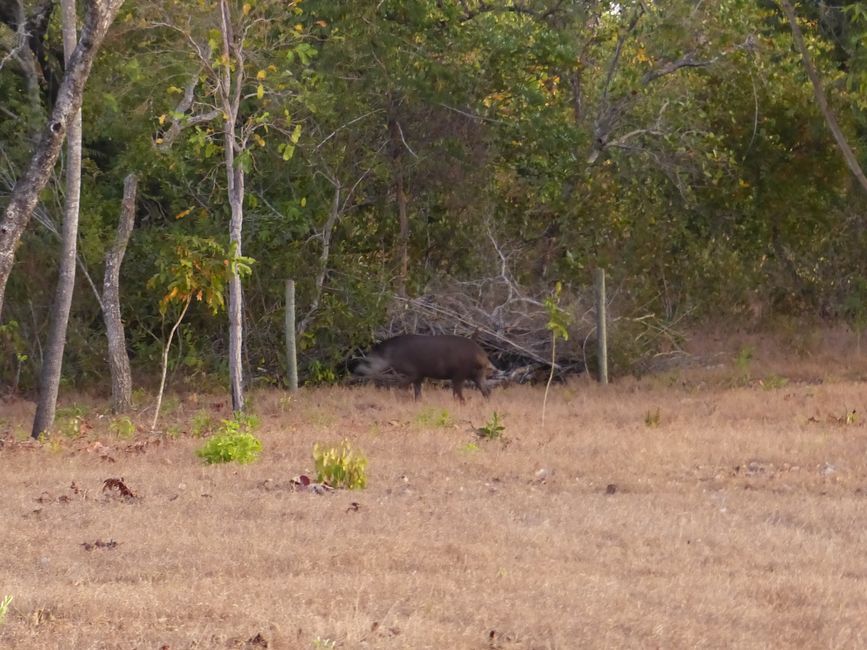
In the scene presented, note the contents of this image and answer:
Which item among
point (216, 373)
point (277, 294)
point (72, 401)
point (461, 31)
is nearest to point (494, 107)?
point (461, 31)

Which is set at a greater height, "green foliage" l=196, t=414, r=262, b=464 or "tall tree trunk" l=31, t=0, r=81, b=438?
"tall tree trunk" l=31, t=0, r=81, b=438

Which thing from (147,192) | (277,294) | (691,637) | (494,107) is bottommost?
(691,637)

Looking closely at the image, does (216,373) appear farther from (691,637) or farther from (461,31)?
(691,637)

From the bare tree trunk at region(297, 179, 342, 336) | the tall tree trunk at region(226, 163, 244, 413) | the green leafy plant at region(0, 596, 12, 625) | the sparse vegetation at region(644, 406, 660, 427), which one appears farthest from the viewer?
the bare tree trunk at region(297, 179, 342, 336)

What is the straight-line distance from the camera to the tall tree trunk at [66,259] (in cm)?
1273

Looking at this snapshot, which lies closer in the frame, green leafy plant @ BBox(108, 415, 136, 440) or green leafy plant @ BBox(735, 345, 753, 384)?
green leafy plant @ BBox(108, 415, 136, 440)

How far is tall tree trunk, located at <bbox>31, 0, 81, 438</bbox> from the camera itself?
12727 mm

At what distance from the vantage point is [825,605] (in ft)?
22.9

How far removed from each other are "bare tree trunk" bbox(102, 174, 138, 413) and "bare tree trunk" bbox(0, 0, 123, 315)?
3470mm

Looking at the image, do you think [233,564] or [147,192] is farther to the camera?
[147,192]

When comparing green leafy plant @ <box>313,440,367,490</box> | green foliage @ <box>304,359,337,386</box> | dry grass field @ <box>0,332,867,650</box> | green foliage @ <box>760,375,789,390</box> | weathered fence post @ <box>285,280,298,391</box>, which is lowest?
dry grass field @ <box>0,332,867,650</box>

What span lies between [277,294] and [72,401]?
3031 mm

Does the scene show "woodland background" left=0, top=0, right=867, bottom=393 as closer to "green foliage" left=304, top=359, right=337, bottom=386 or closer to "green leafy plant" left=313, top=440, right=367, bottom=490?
"green foliage" left=304, top=359, right=337, bottom=386

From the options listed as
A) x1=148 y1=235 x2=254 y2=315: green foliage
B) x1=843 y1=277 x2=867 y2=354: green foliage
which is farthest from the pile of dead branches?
x1=843 y1=277 x2=867 y2=354: green foliage
